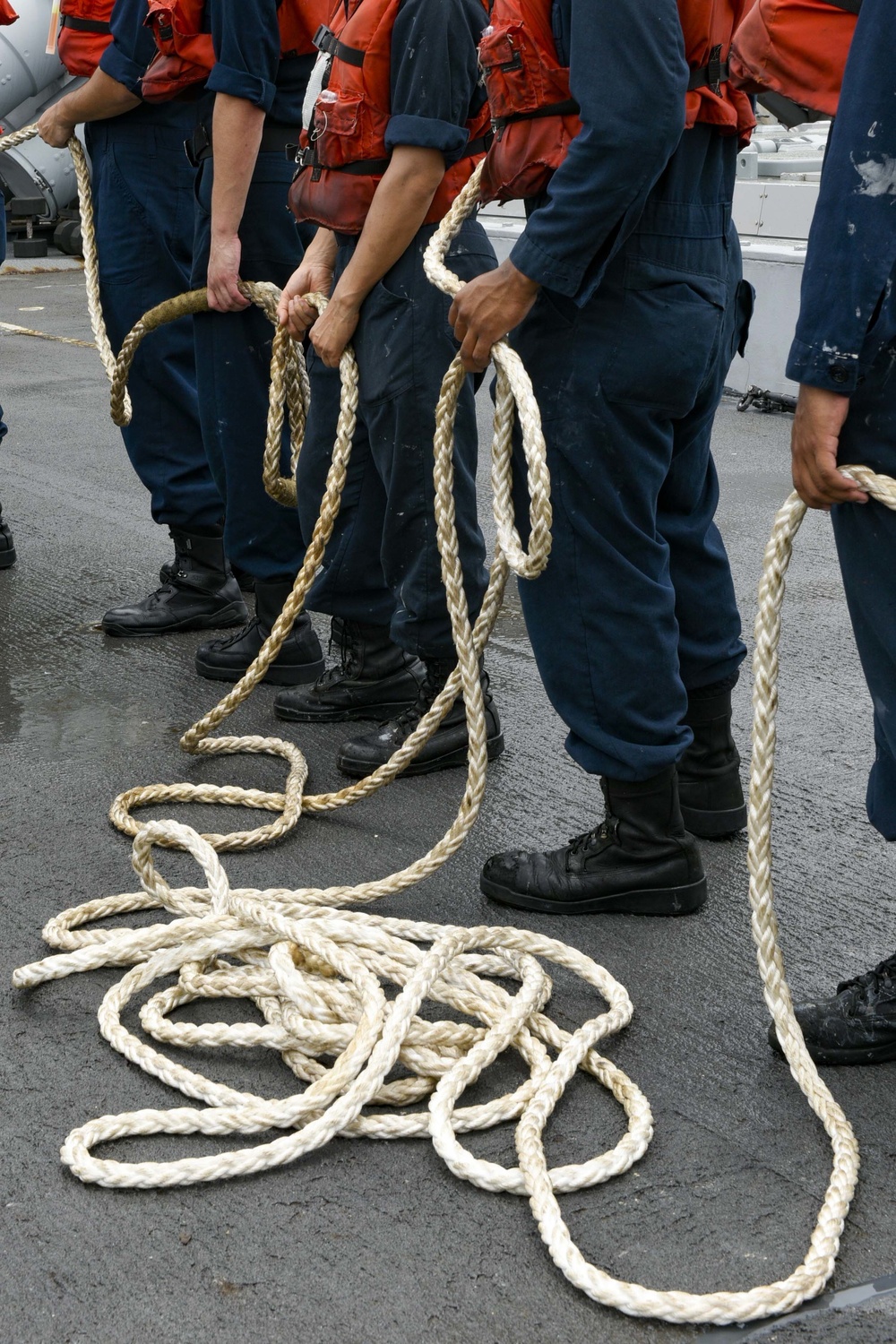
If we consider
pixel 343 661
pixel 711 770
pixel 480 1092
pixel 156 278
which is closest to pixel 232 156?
pixel 156 278

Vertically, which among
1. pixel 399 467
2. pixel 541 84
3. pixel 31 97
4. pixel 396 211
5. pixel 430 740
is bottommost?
pixel 430 740

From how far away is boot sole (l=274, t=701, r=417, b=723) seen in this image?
131 inches

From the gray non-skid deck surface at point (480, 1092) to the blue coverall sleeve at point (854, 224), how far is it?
970 mm

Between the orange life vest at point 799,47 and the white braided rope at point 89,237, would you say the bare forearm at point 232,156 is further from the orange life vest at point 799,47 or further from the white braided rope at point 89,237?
the orange life vest at point 799,47

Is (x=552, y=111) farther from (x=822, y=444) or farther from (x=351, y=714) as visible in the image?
(x=351, y=714)

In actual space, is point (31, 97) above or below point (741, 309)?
below

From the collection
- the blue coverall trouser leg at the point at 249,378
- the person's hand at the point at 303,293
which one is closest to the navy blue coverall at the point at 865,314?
the person's hand at the point at 303,293

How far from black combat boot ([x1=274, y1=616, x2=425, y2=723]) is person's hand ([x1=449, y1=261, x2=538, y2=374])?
117 centimetres

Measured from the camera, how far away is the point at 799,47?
169 cm

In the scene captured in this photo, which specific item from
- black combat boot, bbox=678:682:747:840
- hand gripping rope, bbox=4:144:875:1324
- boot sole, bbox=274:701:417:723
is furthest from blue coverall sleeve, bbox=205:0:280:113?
black combat boot, bbox=678:682:747:840

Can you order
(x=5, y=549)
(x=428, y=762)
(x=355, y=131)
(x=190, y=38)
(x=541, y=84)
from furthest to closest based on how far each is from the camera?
(x=5, y=549)
(x=190, y=38)
(x=428, y=762)
(x=355, y=131)
(x=541, y=84)

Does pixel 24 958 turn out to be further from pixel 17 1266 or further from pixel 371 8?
pixel 371 8

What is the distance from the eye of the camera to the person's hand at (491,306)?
84.7 inches

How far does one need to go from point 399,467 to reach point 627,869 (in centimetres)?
97
